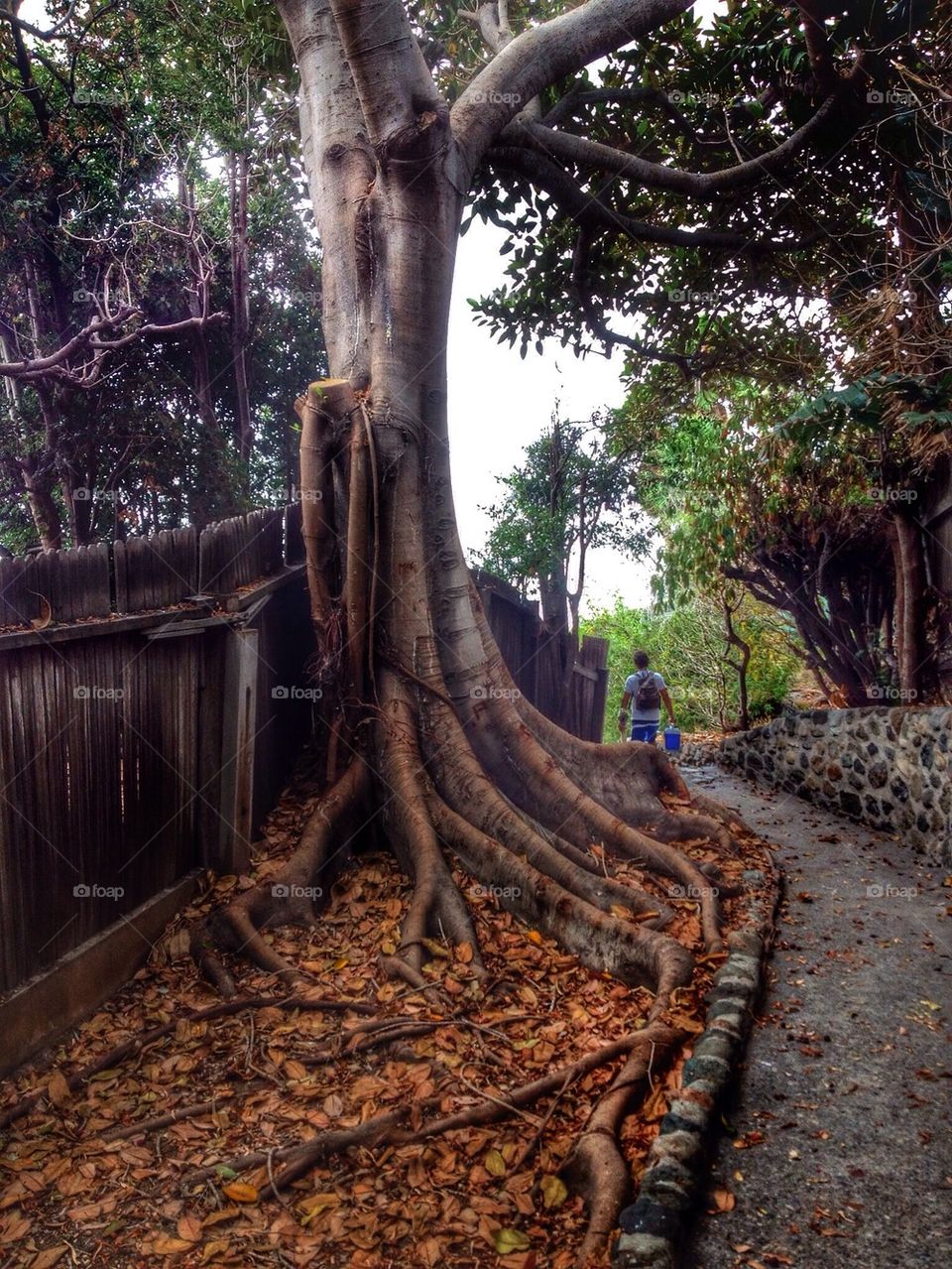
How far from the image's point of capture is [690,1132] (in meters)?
3.23

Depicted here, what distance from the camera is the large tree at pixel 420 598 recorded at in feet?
15.8

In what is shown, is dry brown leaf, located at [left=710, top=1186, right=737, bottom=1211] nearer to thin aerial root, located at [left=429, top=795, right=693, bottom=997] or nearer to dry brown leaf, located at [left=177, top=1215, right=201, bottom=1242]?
thin aerial root, located at [left=429, top=795, right=693, bottom=997]

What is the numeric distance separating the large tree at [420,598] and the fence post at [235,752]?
15.8 inches

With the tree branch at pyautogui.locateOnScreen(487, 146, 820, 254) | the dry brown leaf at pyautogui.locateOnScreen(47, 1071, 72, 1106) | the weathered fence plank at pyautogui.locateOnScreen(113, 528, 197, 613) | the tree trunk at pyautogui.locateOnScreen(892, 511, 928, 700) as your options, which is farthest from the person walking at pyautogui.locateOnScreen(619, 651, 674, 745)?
the dry brown leaf at pyautogui.locateOnScreen(47, 1071, 72, 1106)

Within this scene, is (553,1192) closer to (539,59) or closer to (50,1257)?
(50,1257)

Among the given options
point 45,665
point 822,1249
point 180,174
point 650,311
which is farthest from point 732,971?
point 180,174

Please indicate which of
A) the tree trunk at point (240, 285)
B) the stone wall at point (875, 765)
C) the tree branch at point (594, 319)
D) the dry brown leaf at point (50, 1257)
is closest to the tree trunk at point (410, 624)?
the dry brown leaf at point (50, 1257)

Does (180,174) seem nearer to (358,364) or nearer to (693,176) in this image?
(693,176)

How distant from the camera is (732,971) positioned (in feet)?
14.8

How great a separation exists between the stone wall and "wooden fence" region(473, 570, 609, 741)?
231cm

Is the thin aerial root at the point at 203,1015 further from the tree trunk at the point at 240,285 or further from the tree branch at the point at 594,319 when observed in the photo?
the tree trunk at the point at 240,285

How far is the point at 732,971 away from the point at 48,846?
3.25m

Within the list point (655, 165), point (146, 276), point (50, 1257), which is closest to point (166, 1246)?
point (50, 1257)

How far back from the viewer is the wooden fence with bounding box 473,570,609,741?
9.27 meters
